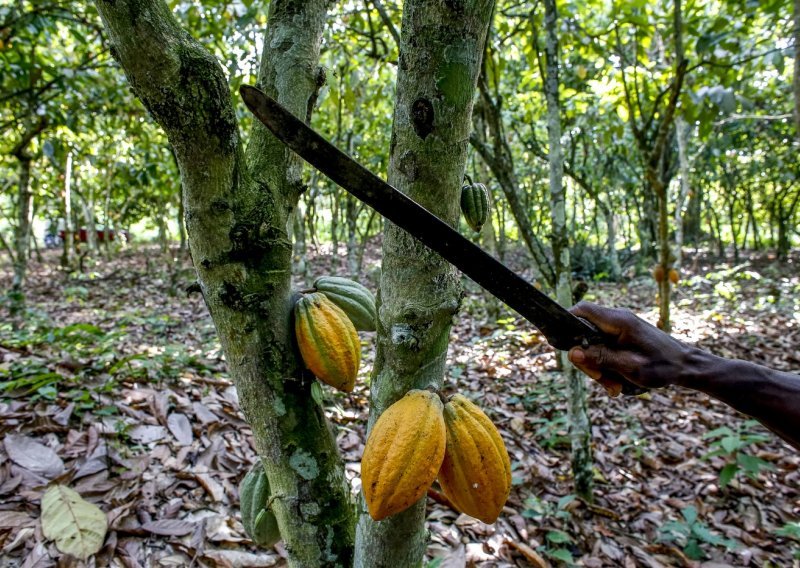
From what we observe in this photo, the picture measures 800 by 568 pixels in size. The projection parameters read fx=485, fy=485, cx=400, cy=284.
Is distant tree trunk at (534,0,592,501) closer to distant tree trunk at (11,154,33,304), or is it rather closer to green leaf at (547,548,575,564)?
green leaf at (547,548,575,564)

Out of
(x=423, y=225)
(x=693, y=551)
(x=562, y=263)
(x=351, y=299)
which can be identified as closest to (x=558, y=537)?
(x=693, y=551)

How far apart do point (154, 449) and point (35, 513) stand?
0.52m

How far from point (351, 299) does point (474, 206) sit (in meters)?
0.36

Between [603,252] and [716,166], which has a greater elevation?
[716,166]

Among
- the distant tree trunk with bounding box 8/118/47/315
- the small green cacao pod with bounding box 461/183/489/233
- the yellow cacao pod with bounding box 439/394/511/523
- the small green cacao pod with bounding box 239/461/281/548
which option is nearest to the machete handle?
the yellow cacao pod with bounding box 439/394/511/523

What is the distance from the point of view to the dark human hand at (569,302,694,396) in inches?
30.5

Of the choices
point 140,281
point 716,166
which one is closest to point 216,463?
point 140,281

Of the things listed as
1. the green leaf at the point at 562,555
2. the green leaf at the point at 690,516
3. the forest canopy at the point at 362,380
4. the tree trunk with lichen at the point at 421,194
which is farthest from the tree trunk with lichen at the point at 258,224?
the green leaf at the point at 690,516

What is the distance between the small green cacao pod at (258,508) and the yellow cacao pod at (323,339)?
0.30 metres

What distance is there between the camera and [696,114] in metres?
3.30

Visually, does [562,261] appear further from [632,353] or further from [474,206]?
[632,353]

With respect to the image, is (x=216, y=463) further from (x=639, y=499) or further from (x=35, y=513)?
(x=639, y=499)

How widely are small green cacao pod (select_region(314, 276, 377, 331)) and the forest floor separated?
103 centimetres

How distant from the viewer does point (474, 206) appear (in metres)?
1.15
